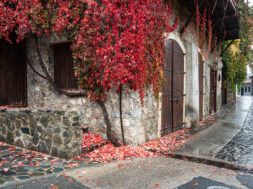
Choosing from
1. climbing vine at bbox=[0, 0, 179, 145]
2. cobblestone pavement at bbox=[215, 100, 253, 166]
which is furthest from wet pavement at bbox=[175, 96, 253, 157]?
climbing vine at bbox=[0, 0, 179, 145]

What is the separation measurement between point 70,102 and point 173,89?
300 centimetres

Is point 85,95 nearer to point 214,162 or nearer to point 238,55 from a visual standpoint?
point 214,162

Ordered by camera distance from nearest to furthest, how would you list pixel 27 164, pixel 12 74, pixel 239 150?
pixel 27 164, pixel 239 150, pixel 12 74

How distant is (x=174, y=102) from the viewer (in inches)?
255

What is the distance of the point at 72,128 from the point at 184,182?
6.99 ft

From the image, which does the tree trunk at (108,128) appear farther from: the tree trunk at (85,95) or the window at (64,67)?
the window at (64,67)

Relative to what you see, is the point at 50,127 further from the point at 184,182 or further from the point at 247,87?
the point at 247,87

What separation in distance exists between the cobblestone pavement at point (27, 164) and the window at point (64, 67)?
208 centimetres

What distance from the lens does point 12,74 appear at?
264 inches

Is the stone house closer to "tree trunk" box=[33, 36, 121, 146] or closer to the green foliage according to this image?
"tree trunk" box=[33, 36, 121, 146]

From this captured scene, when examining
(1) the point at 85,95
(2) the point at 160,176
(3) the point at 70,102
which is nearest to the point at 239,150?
(2) the point at 160,176

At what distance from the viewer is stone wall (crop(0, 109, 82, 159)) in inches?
155

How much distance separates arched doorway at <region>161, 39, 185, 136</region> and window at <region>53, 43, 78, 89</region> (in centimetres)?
254

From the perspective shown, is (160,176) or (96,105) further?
(96,105)
